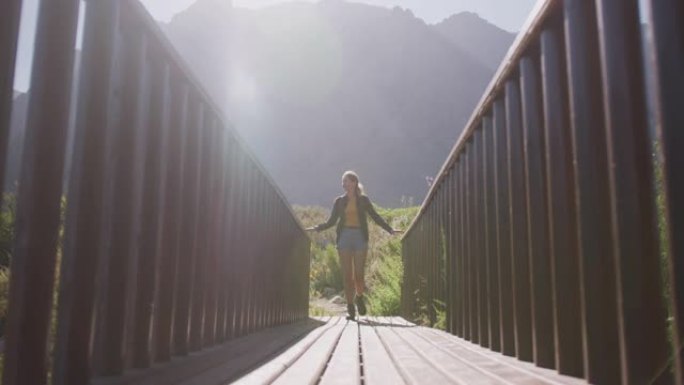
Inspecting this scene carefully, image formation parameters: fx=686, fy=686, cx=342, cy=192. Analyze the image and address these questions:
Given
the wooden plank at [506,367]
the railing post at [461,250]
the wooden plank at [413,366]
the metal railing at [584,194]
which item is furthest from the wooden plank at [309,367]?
the railing post at [461,250]

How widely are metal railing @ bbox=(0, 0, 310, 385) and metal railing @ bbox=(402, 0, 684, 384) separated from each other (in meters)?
1.23

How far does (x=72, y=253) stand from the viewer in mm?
1687

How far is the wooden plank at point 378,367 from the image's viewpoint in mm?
2172

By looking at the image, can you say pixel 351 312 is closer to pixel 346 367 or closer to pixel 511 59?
pixel 346 367

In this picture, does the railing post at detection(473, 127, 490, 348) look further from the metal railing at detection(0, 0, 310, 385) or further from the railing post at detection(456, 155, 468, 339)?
the metal railing at detection(0, 0, 310, 385)

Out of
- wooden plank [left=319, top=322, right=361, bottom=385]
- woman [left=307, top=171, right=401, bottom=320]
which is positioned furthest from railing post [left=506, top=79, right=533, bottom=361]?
woman [left=307, top=171, right=401, bottom=320]

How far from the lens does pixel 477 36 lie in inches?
3179

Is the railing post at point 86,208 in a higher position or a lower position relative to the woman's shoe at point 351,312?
higher

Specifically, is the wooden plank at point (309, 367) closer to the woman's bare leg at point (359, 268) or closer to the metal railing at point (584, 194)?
the metal railing at point (584, 194)

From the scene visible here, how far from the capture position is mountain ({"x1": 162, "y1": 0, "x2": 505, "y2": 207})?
55.5m

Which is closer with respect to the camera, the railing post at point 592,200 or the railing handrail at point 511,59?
the railing post at point 592,200

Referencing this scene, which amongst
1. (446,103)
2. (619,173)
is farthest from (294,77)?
(619,173)

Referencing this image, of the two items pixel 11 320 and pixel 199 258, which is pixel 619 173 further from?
pixel 199 258

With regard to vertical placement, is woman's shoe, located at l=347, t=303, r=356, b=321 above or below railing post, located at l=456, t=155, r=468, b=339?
below
